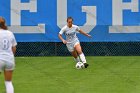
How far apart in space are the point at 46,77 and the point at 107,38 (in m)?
6.03

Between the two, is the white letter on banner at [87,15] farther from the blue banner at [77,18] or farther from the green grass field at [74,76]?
the green grass field at [74,76]

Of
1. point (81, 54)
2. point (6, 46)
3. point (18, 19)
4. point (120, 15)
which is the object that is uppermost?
point (120, 15)

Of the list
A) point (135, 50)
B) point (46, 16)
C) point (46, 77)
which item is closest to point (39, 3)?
point (46, 16)

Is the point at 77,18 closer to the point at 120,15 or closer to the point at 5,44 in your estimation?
the point at 120,15

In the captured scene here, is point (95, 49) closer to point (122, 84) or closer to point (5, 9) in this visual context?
point (5, 9)

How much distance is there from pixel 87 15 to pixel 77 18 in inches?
15.8

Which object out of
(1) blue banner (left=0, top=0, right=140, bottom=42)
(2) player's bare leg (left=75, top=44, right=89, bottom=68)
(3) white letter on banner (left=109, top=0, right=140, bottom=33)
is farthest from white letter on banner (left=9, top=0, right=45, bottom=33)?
(2) player's bare leg (left=75, top=44, right=89, bottom=68)

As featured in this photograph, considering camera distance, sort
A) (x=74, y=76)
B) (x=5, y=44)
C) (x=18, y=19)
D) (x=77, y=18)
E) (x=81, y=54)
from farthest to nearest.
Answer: (x=18, y=19), (x=77, y=18), (x=81, y=54), (x=74, y=76), (x=5, y=44)

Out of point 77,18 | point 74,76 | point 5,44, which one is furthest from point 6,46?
point 77,18

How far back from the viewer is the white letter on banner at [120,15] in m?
20.4

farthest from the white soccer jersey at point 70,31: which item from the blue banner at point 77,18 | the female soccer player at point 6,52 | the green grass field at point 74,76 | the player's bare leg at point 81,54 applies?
the female soccer player at point 6,52

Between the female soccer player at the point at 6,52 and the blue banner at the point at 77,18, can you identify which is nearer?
the female soccer player at the point at 6,52

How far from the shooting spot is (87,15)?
20500mm

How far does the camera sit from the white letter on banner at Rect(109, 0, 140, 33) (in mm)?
20391
